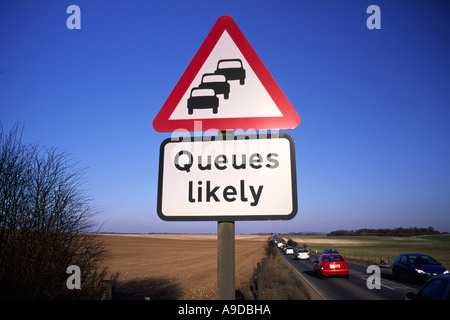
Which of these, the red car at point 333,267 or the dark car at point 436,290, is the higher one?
the dark car at point 436,290

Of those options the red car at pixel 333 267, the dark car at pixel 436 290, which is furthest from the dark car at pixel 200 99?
the red car at pixel 333 267

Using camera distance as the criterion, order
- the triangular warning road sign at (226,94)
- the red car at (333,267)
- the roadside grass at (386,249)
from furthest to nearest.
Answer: the roadside grass at (386,249)
the red car at (333,267)
the triangular warning road sign at (226,94)

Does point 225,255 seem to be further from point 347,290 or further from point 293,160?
point 347,290

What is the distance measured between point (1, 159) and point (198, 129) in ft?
17.8

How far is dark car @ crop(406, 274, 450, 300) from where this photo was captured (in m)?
4.25

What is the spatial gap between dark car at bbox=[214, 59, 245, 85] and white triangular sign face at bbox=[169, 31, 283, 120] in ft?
0.04

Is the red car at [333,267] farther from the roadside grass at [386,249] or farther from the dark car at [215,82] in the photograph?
the dark car at [215,82]

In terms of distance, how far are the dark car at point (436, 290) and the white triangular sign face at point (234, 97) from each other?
4.88 metres

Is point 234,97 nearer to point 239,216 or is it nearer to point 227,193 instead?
point 227,193

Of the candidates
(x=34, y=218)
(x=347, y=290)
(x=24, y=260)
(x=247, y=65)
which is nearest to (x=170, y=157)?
(x=247, y=65)

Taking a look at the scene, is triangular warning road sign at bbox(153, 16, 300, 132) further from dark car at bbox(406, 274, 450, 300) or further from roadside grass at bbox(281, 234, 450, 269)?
roadside grass at bbox(281, 234, 450, 269)

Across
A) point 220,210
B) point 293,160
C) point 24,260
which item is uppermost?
point 293,160

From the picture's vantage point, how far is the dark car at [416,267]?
44.9 ft

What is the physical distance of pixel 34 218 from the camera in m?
5.48
